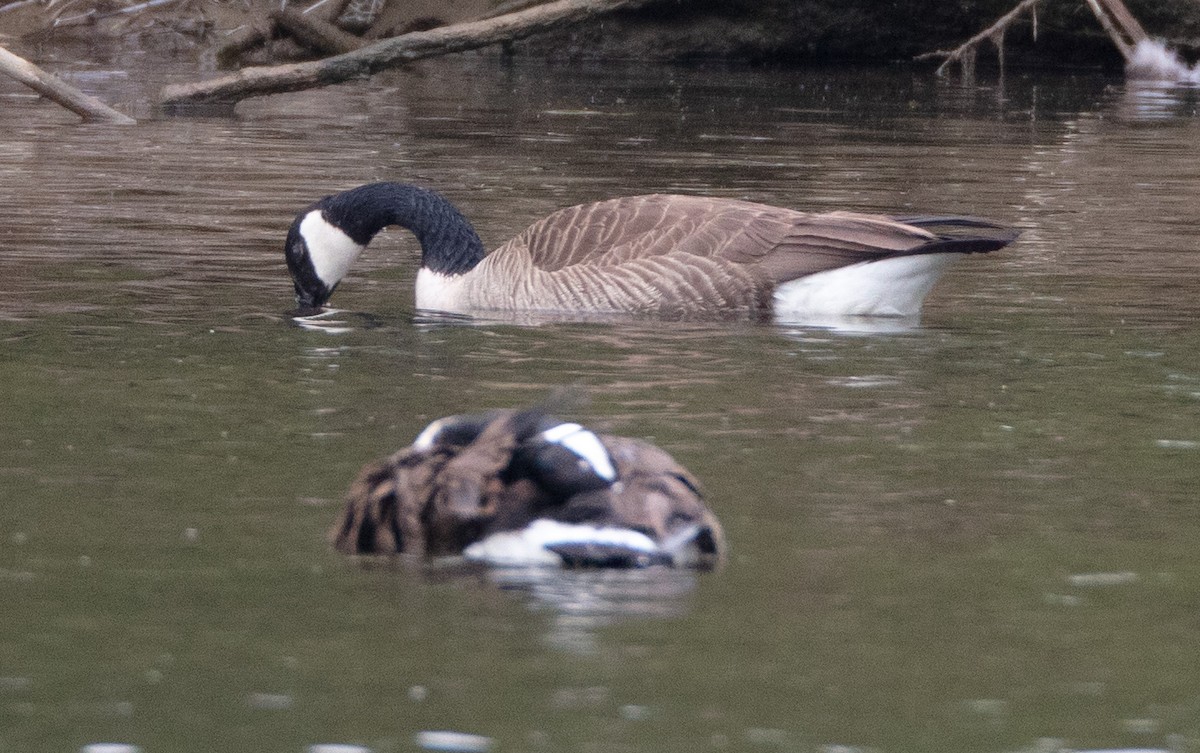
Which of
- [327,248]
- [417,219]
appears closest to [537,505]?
[327,248]

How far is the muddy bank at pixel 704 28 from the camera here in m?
28.4

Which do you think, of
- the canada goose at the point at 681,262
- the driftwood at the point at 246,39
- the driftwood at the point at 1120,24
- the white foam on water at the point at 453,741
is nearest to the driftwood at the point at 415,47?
the canada goose at the point at 681,262

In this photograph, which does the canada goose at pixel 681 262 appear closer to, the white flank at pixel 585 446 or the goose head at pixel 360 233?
the goose head at pixel 360 233

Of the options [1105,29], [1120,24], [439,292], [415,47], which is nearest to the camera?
[439,292]

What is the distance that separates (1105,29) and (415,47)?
37.9 ft

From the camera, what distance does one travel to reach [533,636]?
4742mm

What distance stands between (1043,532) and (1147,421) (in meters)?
1.81

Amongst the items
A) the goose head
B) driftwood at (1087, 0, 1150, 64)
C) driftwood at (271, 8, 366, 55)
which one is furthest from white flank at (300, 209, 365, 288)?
driftwood at (271, 8, 366, 55)

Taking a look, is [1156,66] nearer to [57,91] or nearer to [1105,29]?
[1105,29]

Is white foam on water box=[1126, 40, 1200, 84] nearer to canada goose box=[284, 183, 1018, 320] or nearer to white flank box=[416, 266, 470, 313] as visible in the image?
canada goose box=[284, 183, 1018, 320]

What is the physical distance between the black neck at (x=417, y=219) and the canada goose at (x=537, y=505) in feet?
18.0

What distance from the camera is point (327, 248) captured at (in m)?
10.8

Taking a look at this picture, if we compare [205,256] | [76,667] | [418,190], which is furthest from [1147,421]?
[205,256]

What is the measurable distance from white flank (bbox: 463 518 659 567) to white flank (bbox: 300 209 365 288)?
18.1 feet
